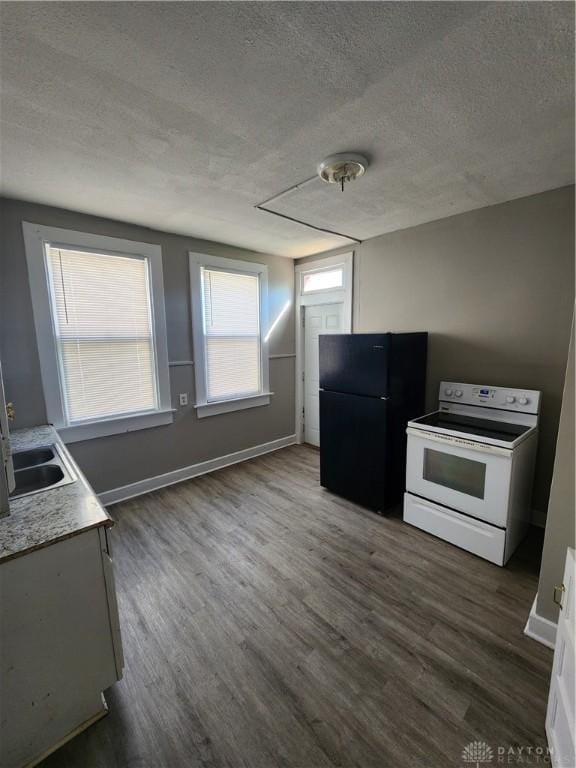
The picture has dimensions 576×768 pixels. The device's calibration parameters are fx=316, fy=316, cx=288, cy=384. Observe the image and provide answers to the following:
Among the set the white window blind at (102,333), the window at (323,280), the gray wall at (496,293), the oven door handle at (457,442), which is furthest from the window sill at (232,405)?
the oven door handle at (457,442)

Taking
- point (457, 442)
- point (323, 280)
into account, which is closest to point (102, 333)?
point (323, 280)

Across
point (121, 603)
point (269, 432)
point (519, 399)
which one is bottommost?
point (121, 603)

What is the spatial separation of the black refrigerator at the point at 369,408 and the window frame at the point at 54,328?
1596 millimetres

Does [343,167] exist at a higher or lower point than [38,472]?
higher

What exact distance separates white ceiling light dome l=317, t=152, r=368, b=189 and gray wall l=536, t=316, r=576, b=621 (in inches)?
56.0

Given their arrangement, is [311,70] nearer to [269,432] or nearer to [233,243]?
[233,243]

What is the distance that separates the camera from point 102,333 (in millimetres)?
2773

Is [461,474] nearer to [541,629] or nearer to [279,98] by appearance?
[541,629]

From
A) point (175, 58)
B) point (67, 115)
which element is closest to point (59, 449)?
point (67, 115)

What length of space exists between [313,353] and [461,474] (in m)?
2.47

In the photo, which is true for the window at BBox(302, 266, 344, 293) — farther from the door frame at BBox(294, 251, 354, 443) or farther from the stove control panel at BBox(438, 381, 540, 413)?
the stove control panel at BBox(438, 381, 540, 413)

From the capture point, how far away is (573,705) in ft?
3.20

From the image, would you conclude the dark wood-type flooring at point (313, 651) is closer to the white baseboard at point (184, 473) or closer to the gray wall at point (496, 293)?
the white baseboard at point (184, 473)

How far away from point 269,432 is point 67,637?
122 inches
